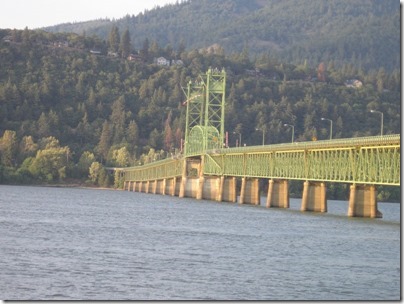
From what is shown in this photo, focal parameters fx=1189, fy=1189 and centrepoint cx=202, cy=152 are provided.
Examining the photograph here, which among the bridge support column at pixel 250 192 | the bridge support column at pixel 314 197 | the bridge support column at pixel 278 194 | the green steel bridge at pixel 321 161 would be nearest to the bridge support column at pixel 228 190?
the green steel bridge at pixel 321 161

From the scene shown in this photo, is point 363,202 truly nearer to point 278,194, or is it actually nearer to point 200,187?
point 278,194

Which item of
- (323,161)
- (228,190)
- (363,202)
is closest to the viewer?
(363,202)

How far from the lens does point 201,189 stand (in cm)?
17038

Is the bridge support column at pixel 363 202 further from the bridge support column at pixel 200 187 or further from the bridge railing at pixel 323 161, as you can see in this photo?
the bridge support column at pixel 200 187

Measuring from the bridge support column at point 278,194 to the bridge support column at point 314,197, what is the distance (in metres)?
13.4

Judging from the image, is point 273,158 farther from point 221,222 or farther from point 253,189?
point 221,222

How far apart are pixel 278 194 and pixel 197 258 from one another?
71.3 m

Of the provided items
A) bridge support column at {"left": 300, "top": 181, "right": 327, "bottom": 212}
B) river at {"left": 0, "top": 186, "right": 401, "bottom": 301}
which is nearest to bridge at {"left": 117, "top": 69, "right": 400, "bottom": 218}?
bridge support column at {"left": 300, "top": 181, "right": 327, "bottom": 212}

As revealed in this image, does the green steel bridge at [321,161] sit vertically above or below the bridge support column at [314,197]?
above

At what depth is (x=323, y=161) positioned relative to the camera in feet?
390

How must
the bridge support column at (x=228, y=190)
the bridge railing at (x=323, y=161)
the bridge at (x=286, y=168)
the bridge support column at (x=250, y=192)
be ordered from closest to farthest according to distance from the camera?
the bridge railing at (x=323, y=161) → the bridge at (x=286, y=168) → the bridge support column at (x=250, y=192) → the bridge support column at (x=228, y=190)

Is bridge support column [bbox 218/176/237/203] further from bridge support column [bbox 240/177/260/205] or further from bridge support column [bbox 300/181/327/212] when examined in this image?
bridge support column [bbox 300/181/327/212]

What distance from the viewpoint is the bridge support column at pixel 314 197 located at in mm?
120500

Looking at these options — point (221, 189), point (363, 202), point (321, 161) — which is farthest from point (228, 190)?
point (363, 202)
